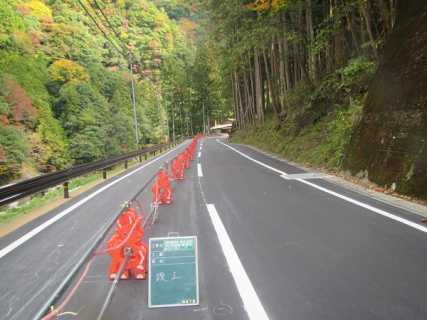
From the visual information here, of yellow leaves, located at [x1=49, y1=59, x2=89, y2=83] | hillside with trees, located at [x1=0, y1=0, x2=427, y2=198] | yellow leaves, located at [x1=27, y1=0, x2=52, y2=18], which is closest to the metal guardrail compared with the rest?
hillside with trees, located at [x1=0, y1=0, x2=427, y2=198]

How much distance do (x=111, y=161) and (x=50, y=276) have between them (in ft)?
38.0

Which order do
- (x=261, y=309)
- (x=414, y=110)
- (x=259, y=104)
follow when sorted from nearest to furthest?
(x=261, y=309) < (x=414, y=110) < (x=259, y=104)

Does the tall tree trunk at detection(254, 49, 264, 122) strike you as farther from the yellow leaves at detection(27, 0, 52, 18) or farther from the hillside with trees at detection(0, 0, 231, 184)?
the yellow leaves at detection(27, 0, 52, 18)

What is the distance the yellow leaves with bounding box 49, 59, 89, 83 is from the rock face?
46755mm

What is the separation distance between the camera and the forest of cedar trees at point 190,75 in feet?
49.5

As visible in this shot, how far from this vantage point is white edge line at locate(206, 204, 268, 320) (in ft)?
10.4

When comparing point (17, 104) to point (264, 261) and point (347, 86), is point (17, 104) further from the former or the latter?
point (264, 261)

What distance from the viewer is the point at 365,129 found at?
10141mm

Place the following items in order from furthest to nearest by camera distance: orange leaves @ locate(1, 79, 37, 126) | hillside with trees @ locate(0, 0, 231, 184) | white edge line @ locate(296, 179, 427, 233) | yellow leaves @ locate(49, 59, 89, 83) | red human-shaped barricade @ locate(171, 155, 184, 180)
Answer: yellow leaves @ locate(49, 59, 89, 83) < orange leaves @ locate(1, 79, 37, 126) < hillside with trees @ locate(0, 0, 231, 184) < red human-shaped barricade @ locate(171, 155, 184, 180) < white edge line @ locate(296, 179, 427, 233)

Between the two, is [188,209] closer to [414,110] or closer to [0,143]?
[414,110]

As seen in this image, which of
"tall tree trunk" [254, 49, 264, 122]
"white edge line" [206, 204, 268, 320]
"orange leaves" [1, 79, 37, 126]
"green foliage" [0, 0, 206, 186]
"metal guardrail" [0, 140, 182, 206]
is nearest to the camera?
"white edge line" [206, 204, 268, 320]

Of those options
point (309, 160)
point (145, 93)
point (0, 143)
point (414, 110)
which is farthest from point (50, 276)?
point (145, 93)

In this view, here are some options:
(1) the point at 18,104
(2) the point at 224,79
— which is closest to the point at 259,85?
(2) the point at 224,79

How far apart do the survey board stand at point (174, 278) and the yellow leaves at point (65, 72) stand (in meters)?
50.3
